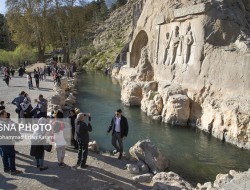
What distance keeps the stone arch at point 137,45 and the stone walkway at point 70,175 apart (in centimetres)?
2075

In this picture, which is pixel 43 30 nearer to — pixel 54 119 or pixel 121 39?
pixel 121 39

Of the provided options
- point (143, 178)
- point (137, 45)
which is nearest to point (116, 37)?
point (137, 45)

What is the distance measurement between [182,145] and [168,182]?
20.2 ft

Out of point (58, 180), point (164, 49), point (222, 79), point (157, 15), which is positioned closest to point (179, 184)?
point (58, 180)

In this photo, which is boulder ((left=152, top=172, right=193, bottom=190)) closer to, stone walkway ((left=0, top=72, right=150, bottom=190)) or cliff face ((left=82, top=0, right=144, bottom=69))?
stone walkway ((left=0, top=72, right=150, bottom=190))

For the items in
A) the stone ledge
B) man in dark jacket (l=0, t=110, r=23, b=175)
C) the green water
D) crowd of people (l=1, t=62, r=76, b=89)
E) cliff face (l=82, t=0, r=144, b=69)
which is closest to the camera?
man in dark jacket (l=0, t=110, r=23, b=175)

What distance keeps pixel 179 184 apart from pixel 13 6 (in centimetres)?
4125

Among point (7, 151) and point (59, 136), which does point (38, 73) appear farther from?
point (7, 151)

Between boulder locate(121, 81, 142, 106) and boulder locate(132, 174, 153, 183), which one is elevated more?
boulder locate(121, 81, 142, 106)

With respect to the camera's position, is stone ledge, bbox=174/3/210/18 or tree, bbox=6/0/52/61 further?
tree, bbox=6/0/52/61

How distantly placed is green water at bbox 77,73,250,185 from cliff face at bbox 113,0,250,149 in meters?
0.68

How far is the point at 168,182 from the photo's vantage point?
9.52 meters

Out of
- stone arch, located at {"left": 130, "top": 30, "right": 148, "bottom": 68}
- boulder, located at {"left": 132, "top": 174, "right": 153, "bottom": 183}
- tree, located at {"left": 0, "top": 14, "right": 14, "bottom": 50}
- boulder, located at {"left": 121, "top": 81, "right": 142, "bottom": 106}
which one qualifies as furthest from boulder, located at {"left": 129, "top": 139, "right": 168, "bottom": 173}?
tree, located at {"left": 0, "top": 14, "right": 14, "bottom": 50}

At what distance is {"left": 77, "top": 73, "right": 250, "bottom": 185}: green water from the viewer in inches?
496
